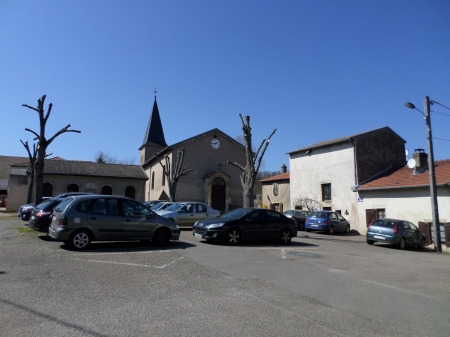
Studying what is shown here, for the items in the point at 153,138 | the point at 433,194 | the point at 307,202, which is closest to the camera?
the point at 433,194

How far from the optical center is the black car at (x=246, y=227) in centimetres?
1252

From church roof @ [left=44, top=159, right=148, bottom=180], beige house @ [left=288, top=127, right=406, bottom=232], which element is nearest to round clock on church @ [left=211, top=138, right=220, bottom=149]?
church roof @ [left=44, top=159, right=148, bottom=180]

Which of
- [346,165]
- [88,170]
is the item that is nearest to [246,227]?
[346,165]

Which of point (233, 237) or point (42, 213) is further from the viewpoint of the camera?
point (233, 237)

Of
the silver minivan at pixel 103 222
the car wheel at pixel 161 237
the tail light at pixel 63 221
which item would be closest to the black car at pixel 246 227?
the car wheel at pixel 161 237

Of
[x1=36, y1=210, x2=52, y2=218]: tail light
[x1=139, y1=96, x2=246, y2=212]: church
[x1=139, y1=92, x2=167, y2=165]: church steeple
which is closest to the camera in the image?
[x1=36, y1=210, x2=52, y2=218]: tail light

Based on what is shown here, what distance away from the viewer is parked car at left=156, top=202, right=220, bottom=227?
1777 cm

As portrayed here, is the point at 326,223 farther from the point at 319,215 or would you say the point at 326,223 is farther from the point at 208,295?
A: the point at 208,295

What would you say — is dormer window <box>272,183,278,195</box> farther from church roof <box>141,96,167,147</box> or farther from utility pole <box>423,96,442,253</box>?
utility pole <box>423,96,442,253</box>

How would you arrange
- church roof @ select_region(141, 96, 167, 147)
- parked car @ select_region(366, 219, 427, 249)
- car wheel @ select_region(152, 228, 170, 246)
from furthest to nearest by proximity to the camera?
church roof @ select_region(141, 96, 167, 147) < parked car @ select_region(366, 219, 427, 249) < car wheel @ select_region(152, 228, 170, 246)

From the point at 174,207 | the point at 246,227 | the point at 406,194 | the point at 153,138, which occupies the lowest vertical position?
the point at 246,227

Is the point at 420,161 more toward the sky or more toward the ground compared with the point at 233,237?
more toward the sky

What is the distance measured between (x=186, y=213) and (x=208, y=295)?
40.3 feet

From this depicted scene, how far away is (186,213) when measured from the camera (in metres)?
18.0
